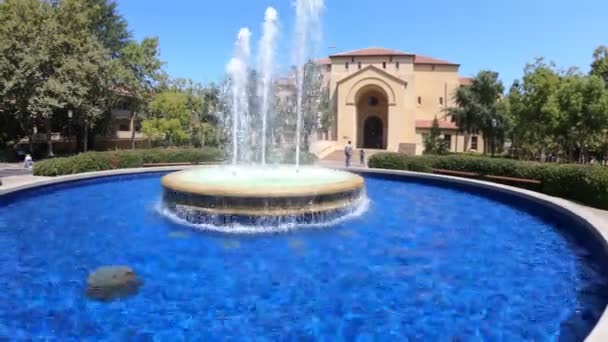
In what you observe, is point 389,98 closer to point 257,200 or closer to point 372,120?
point 372,120

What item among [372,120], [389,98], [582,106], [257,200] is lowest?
[257,200]

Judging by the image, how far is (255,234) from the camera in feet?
30.6

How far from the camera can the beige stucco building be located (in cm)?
4253

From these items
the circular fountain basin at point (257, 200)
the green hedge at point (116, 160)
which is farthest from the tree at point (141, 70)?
the circular fountain basin at point (257, 200)

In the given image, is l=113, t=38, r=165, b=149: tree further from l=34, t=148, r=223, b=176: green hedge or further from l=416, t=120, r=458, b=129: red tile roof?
l=416, t=120, r=458, b=129: red tile roof

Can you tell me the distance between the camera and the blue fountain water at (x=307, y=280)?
5191mm

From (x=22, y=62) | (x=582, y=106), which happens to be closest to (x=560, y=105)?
(x=582, y=106)

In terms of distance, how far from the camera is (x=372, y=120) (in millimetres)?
48219

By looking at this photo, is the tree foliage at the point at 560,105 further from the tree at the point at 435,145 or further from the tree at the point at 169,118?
the tree at the point at 169,118

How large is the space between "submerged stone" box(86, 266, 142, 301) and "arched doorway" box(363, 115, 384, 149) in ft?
140

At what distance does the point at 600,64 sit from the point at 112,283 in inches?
1475

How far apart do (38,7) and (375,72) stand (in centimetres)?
2800

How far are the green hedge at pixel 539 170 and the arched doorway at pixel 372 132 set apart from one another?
2598 cm

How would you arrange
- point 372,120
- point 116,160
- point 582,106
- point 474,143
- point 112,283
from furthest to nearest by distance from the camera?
point 474,143, point 372,120, point 582,106, point 116,160, point 112,283
